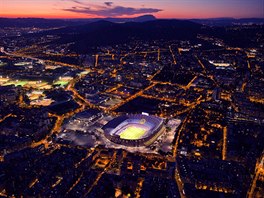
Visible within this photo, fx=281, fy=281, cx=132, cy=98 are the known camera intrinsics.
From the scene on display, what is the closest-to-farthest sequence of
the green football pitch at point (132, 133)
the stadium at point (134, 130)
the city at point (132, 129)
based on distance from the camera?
the city at point (132, 129) < the stadium at point (134, 130) < the green football pitch at point (132, 133)

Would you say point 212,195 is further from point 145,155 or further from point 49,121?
point 49,121

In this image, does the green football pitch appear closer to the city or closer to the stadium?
the stadium

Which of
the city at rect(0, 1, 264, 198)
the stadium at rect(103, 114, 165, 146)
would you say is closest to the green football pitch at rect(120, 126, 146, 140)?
the stadium at rect(103, 114, 165, 146)

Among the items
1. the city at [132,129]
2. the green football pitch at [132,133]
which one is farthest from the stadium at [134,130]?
the city at [132,129]

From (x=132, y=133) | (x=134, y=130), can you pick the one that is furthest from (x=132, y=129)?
(x=132, y=133)

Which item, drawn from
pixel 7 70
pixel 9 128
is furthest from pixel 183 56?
pixel 9 128

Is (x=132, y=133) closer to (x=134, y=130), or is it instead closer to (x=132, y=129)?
(x=134, y=130)

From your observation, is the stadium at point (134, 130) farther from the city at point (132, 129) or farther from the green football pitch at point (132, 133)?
the city at point (132, 129)
